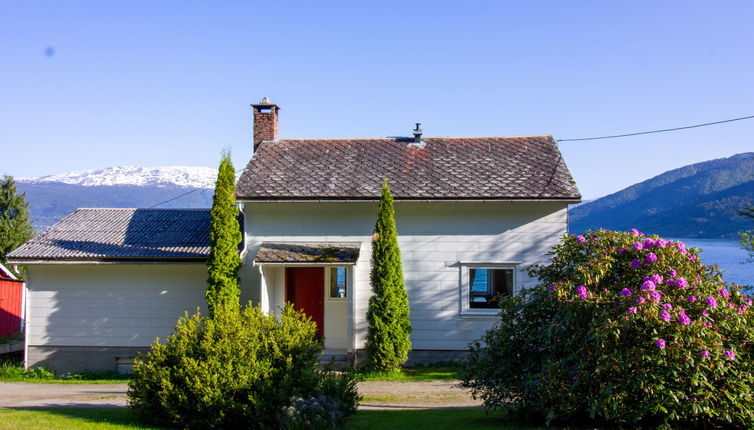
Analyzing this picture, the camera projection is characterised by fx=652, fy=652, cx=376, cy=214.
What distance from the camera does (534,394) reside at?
8820 mm

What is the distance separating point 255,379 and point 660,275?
20.1ft

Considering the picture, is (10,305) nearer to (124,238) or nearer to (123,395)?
(124,238)

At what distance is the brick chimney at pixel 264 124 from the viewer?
20.1m

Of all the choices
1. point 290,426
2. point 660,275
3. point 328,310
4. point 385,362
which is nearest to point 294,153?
point 328,310

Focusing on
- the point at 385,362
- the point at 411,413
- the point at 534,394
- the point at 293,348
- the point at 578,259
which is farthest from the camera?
the point at 385,362

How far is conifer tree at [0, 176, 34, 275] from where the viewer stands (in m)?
32.9

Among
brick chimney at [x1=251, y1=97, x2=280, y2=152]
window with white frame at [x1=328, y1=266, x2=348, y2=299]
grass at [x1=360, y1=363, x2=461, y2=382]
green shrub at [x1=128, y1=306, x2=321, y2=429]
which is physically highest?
brick chimney at [x1=251, y1=97, x2=280, y2=152]

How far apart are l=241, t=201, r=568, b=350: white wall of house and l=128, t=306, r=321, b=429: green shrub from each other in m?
6.23

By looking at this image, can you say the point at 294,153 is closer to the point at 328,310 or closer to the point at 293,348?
the point at 328,310

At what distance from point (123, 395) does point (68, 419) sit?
3679 mm

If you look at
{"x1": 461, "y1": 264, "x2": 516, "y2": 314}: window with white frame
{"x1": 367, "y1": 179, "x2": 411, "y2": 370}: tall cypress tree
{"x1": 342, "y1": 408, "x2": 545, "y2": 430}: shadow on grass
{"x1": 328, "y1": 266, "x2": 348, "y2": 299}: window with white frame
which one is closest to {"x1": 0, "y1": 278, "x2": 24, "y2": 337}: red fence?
{"x1": 328, "y1": 266, "x2": 348, "y2": 299}: window with white frame

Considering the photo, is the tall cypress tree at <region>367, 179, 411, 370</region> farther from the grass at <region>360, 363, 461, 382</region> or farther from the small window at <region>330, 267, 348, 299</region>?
the small window at <region>330, 267, 348, 299</region>

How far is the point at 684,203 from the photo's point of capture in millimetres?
124562

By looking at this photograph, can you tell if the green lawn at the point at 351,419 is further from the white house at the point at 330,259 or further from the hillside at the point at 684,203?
the hillside at the point at 684,203
